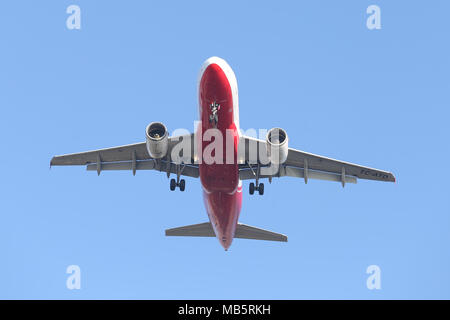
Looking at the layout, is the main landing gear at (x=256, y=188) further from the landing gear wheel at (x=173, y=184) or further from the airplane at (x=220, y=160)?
the landing gear wheel at (x=173, y=184)

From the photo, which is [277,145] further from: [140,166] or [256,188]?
[140,166]

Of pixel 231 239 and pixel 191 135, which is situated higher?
pixel 191 135

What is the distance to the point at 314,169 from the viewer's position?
39250mm

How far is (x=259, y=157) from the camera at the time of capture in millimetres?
36625

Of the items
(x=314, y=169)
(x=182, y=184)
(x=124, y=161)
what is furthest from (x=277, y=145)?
(x=124, y=161)

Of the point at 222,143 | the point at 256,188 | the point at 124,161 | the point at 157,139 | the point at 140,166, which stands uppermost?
the point at 157,139

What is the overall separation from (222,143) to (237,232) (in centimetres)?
943

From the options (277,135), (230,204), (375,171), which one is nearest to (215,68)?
(277,135)

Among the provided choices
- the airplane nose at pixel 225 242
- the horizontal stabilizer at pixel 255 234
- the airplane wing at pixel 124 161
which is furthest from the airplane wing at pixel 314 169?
the horizontal stabilizer at pixel 255 234

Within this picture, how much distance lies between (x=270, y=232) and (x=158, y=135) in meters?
10.0

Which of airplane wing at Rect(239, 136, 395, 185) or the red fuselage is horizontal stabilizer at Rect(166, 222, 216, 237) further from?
airplane wing at Rect(239, 136, 395, 185)

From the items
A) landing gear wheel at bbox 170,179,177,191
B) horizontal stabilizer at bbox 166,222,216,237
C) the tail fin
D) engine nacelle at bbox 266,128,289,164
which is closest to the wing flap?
landing gear wheel at bbox 170,179,177,191

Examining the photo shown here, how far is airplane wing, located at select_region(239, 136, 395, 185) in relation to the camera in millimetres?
37312
